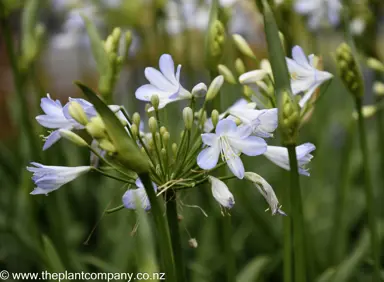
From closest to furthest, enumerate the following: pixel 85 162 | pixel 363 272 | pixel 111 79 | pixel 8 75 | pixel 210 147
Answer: pixel 210 147 < pixel 111 79 < pixel 363 272 < pixel 85 162 < pixel 8 75

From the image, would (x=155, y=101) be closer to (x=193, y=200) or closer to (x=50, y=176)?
(x=50, y=176)

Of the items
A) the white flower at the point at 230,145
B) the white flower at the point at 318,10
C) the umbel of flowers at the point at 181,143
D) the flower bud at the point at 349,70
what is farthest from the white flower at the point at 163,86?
the white flower at the point at 318,10

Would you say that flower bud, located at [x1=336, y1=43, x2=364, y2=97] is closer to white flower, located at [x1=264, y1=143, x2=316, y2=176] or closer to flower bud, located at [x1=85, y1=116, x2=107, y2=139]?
white flower, located at [x1=264, y1=143, x2=316, y2=176]

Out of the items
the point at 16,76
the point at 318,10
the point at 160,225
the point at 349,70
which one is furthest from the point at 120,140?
the point at 318,10

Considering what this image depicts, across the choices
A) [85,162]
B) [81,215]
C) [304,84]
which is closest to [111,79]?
[304,84]

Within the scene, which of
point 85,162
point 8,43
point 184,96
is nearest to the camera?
point 184,96

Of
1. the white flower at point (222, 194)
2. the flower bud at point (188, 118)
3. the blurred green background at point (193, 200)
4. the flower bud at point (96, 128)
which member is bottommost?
the blurred green background at point (193, 200)

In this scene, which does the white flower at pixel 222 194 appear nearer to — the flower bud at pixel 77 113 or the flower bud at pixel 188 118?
the flower bud at pixel 188 118

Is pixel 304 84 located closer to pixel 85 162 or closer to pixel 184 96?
pixel 184 96
